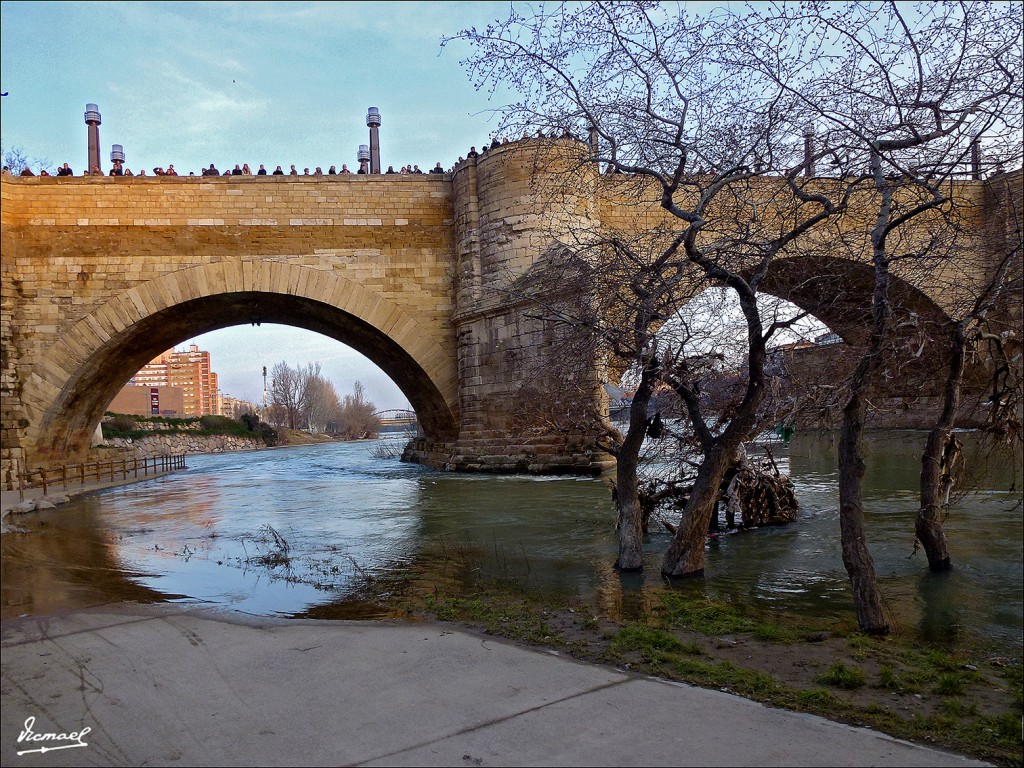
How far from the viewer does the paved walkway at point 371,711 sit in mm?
2770

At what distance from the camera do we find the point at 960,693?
3.71m

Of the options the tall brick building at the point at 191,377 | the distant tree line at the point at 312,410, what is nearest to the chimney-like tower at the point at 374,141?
the distant tree line at the point at 312,410

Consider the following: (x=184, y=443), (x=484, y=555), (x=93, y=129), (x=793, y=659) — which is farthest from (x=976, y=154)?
(x=184, y=443)

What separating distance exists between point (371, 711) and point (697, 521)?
13.0 ft

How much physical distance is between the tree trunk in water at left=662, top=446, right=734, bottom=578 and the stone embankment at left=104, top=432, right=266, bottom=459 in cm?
3505

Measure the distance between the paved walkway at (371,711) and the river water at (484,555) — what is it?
1.59 metres

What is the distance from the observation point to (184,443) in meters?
46.3

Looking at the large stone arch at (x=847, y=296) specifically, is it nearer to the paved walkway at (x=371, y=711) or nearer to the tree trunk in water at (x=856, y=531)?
the tree trunk in water at (x=856, y=531)

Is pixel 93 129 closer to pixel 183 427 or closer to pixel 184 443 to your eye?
pixel 184 443

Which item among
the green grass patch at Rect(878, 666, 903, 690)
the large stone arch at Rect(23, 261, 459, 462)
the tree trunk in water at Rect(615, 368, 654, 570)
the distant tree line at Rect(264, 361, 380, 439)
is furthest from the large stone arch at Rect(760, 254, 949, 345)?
the distant tree line at Rect(264, 361, 380, 439)

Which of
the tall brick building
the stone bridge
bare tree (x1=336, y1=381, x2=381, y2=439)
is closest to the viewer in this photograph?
the stone bridge

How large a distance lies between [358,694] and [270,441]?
55.7 m

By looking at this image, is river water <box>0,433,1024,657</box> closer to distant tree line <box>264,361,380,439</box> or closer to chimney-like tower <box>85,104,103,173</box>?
chimney-like tower <box>85,104,103,173</box>

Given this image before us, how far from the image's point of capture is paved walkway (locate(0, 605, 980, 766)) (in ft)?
9.09
